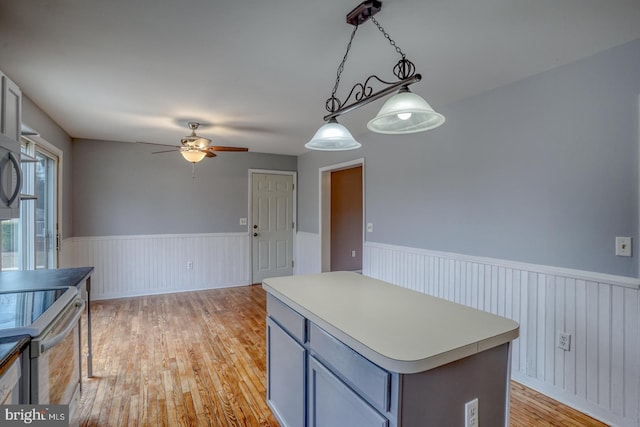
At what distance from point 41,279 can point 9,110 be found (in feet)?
3.31

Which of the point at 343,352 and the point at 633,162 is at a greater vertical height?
the point at 633,162

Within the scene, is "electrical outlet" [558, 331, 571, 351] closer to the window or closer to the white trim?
the window

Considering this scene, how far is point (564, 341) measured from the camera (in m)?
2.28

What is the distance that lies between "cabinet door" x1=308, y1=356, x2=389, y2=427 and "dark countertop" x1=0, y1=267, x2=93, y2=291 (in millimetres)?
1539

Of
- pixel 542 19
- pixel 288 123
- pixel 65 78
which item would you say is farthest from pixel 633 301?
pixel 65 78

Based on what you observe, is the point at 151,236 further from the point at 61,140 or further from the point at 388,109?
the point at 388,109

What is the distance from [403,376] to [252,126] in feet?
11.5

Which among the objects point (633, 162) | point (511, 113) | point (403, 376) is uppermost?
point (511, 113)

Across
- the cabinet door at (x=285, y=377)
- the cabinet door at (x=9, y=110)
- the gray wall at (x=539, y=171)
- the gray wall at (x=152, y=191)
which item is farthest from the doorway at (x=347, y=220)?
the cabinet door at (x=9, y=110)

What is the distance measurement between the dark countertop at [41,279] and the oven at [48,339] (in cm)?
14

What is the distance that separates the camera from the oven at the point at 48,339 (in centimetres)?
125

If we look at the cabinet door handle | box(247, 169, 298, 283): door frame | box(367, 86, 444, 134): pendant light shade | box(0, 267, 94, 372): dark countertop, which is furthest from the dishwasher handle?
box(247, 169, 298, 283): door frame

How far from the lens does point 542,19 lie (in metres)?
1.75

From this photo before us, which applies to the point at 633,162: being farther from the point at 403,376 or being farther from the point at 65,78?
the point at 65,78
